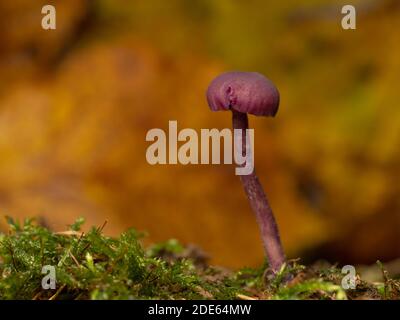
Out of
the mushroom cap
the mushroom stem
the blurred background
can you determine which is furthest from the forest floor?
the blurred background

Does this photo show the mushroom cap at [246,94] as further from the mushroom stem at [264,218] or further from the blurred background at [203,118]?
the blurred background at [203,118]

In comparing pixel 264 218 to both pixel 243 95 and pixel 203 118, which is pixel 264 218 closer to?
pixel 243 95

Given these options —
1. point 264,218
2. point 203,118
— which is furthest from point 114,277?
point 203,118

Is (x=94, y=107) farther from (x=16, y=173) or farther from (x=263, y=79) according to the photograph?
(x=263, y=79)

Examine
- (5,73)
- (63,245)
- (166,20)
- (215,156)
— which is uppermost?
(166,20)

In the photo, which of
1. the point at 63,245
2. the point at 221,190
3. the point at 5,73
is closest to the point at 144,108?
the point at 221,190

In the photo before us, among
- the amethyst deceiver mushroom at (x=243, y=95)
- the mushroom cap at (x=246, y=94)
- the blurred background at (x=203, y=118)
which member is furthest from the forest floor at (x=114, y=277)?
the blurred background at (x=203, y=118)
